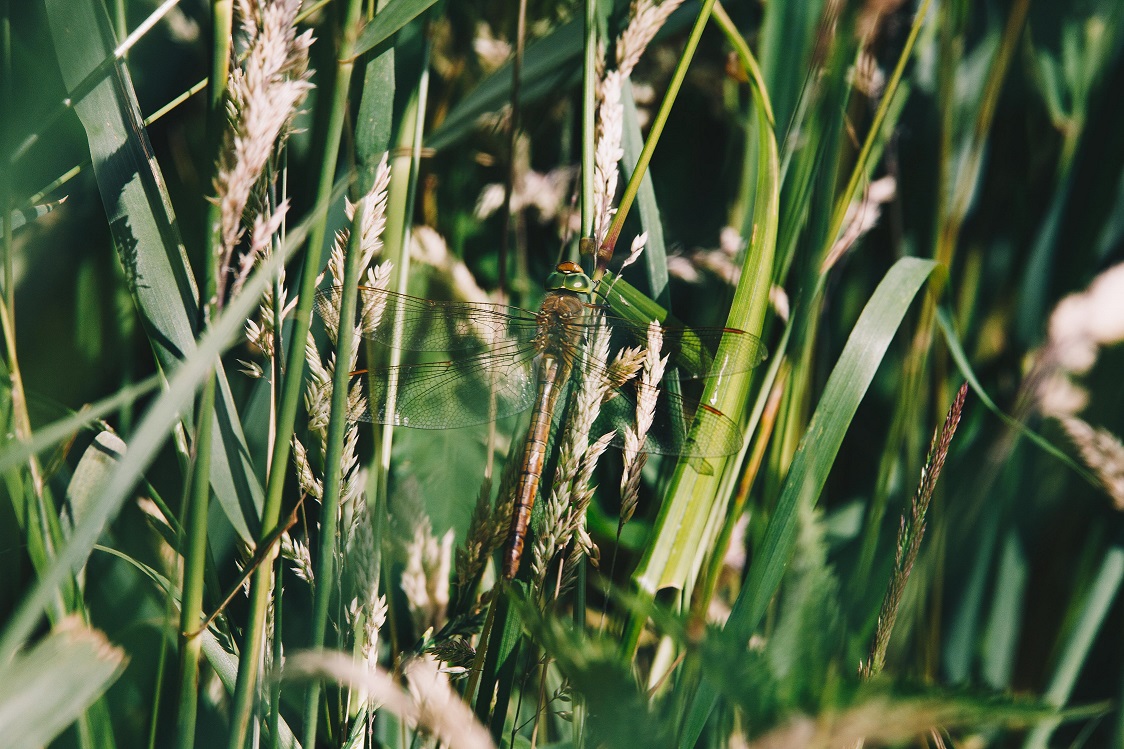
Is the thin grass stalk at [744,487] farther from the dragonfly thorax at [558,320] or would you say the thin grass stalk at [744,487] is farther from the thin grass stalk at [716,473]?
the dragonfly thorax at [558,320]

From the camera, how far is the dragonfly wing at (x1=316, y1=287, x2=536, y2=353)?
3.59 ft

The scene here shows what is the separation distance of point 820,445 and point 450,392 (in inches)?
24.6

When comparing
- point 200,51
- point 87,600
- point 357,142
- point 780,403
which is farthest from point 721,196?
point 87,600

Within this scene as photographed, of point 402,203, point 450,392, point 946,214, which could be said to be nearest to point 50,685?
point 450,392

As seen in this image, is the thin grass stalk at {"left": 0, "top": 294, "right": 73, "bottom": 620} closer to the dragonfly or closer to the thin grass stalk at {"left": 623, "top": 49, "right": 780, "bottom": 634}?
the dragonfly

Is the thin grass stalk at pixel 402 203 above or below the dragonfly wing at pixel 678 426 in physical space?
above

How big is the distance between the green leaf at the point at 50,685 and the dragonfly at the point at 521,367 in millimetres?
441

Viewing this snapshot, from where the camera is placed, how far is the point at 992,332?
171 cm

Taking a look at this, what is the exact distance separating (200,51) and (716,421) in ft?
4.05

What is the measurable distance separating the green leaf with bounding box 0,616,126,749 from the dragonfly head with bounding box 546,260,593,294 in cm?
78

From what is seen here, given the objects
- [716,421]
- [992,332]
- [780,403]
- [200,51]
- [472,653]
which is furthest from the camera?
[992,332]

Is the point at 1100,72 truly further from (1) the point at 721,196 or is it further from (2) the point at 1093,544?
(2) the point at 1093,544

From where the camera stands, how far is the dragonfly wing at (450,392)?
109cm

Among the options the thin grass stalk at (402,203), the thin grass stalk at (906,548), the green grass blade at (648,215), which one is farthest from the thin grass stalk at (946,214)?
the thin grass stalk at (402,203)
